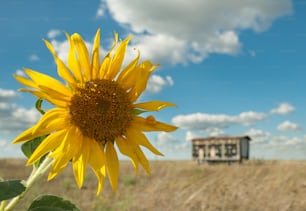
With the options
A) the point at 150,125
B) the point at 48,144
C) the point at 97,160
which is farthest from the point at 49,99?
the point at 150,125

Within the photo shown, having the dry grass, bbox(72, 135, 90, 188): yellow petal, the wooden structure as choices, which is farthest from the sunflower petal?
the wooden structure

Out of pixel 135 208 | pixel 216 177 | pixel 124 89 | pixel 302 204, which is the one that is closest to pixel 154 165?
pixel 216 177

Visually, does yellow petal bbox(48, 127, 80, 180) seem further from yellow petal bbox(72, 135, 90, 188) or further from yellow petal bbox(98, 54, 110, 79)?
yellow petal bbox(98, 54, 110, 79)

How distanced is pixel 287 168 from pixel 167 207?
338 cm

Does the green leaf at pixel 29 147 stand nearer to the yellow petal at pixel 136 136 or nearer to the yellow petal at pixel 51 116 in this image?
the yellow petal at pixel 51 116

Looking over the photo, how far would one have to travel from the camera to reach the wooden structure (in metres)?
14.5

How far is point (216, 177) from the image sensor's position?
9555mm

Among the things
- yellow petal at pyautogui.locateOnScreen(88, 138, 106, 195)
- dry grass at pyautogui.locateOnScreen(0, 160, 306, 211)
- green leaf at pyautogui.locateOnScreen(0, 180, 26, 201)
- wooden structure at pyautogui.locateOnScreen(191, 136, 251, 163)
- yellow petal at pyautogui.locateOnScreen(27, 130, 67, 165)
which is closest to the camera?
green leaf at pyautogui.locateOnScreen(0, 180, 26, 201)

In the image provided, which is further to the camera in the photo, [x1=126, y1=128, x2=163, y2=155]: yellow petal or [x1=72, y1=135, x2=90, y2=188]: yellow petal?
[x1=126, y1=128, x2=163, y2=155]: yellow petal

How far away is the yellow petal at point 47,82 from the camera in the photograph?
1280 mm

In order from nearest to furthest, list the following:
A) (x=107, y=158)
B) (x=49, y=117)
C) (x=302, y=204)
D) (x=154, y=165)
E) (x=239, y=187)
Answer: (x=49, y=117)
(x=107, y=158)
(x=302, y=204)
(x=239, y=187)
(x=154, y=165)

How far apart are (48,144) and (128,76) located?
37 cm

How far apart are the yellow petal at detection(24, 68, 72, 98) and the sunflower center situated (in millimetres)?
48

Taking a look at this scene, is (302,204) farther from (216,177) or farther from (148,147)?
(148,147)
